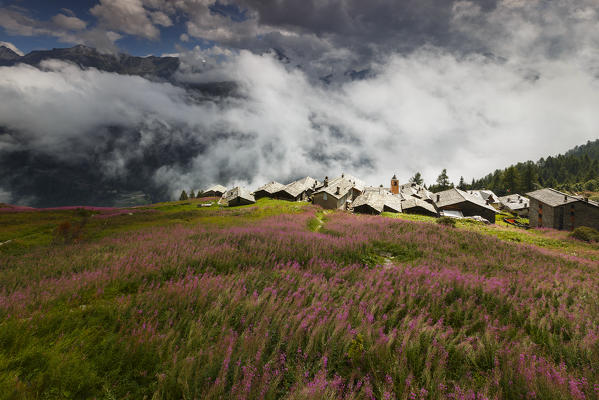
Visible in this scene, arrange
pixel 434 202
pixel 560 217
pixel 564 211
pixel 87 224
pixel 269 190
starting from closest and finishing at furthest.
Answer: pixel 87 224
pixel 564 211
pixel 560 217
pixel 269 190
pixel 434 202

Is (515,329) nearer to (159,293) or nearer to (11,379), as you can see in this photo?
(159,293)

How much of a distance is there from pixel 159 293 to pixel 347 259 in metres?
5.31

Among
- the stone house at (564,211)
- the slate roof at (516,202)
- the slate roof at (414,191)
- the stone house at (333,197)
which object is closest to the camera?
the stone house at (564,211)

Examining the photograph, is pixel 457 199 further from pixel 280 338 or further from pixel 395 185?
pixel 280 338

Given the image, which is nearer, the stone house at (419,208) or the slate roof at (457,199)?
the stone house at (419,208)

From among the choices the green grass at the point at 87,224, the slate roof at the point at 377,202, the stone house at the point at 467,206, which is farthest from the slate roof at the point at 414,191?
the green grass at the point at 87,224

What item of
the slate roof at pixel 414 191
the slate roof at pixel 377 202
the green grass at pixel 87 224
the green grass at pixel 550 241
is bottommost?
the green grass at pixel 550 241

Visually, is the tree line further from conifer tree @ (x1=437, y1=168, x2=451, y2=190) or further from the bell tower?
the bell tower

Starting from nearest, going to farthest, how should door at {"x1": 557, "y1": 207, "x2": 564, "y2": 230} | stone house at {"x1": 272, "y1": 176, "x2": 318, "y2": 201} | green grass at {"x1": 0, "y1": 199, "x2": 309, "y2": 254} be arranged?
green grass at {"x1": 0, "y1": 199, "x2": 309, "y2": 254}, door at {"x1": 557, "y1": 207, "x2": 564, "y2": 230}, stone house at {"x1": 272, "y1": 176, "x2": 318, "y2": 201}

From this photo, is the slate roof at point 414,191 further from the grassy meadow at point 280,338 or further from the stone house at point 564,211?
the grassy meadow at point 280,338

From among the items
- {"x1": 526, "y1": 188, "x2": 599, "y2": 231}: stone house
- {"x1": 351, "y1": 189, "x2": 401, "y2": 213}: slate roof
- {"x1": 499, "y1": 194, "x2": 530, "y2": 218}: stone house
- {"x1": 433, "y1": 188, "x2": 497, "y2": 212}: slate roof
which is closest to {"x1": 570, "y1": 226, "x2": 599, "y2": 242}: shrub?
{"x1": 351, "y1": 189, "x2": 401, "y2": 213}: slate roof

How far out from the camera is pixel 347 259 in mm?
7301

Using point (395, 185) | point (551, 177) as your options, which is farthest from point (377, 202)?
A: point (551, 177)

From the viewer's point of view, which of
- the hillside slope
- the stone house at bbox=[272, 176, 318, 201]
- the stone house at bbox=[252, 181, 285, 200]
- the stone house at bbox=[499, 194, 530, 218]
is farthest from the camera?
the hillside slope
